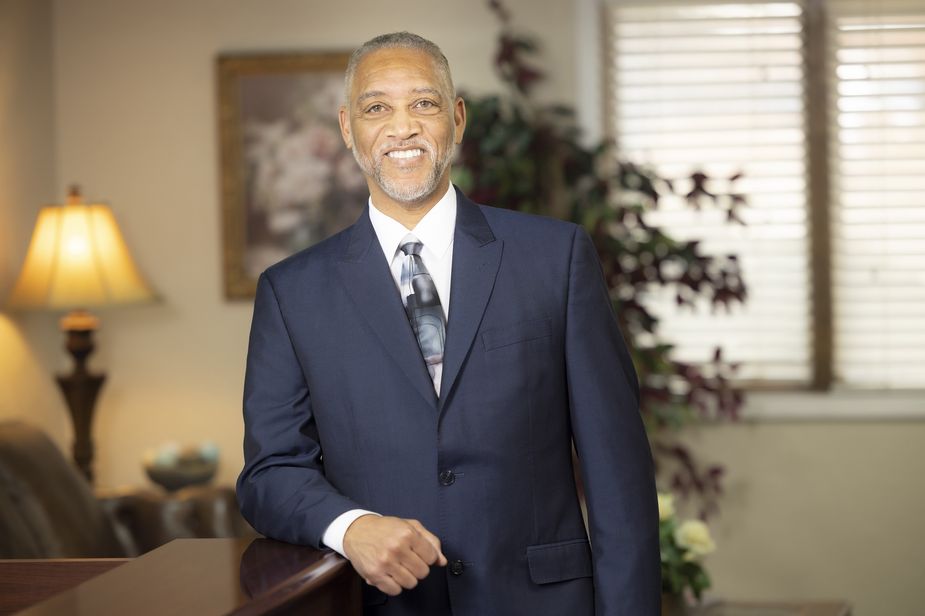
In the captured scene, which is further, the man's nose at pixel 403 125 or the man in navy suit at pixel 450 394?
the man's nose at pixel 403 125

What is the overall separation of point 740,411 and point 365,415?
2902mm

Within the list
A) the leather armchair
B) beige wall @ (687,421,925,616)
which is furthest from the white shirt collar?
beige wall @ (687,421,925,616)

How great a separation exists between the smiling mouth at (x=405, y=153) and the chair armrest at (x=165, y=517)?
2.04 meters

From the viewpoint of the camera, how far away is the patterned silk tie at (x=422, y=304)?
1852 mm

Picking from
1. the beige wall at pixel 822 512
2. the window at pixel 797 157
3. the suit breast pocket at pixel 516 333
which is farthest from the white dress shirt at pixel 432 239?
the beige wall at pixel 822 512

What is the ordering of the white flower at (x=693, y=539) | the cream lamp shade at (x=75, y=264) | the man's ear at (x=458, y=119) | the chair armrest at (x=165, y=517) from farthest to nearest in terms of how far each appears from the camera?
1. the cream lamp shade at (x=75, y=264)
2. the chair armrest at (x=165, y=517)
3. the white flower at (x=693, y=539)
4. the man's ear at (x=458, y=119)

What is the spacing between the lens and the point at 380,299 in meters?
1.85

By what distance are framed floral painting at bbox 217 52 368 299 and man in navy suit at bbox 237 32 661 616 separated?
2.62 meters

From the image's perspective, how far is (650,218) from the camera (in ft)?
15.0

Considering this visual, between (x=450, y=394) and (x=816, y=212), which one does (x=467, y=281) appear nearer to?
(x=450, y=394)

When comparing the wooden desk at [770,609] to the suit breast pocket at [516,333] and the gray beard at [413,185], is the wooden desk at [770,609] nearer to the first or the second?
the suit breast pocket at [516,333]

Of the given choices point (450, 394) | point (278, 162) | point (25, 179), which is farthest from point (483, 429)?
point (25, 179)

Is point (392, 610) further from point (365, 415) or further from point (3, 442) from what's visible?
point (3, 442)

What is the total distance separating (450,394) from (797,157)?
3.05 m
